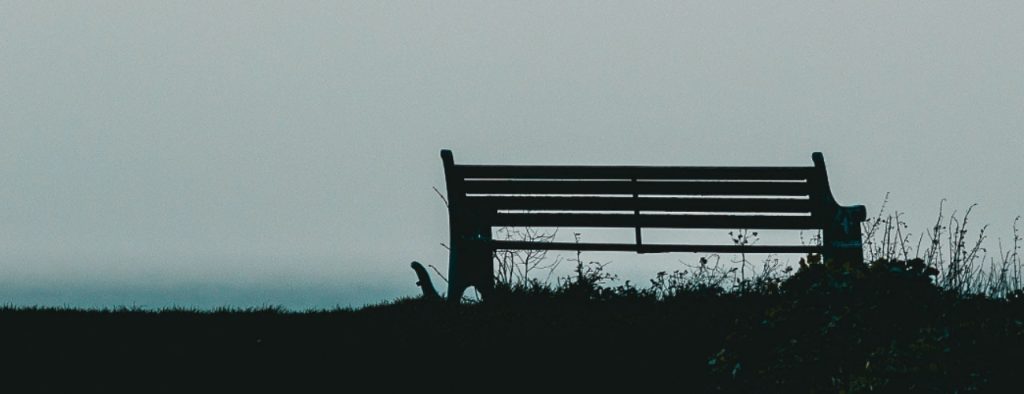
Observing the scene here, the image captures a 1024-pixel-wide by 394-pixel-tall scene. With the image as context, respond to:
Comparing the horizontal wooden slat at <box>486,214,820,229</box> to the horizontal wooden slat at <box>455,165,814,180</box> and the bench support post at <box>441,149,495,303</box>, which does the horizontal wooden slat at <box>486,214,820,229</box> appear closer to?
the horizontal wooden slat at <box>455,165,814,180</box>

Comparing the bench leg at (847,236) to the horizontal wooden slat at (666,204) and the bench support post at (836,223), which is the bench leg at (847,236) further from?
the horizontal wooden slat at (666,204)

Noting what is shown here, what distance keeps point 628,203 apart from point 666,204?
0.75 ft

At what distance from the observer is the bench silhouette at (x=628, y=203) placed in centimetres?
857

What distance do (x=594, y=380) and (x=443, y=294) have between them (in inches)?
123

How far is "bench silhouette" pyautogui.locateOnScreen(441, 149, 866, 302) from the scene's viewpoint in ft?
28.1

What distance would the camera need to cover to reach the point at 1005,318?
5.47 metres

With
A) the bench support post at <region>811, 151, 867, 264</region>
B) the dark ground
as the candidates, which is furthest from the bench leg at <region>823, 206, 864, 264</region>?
the dark ground

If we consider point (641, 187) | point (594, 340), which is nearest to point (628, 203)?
point (641, 187)

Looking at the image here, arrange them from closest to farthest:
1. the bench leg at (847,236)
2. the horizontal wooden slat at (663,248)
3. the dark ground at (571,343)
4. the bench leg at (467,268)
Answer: the dark ground at (571,343) < the bench leg at (847,236) < the horizontal wooden slat at (663,248) < the bench leg at (467,268)

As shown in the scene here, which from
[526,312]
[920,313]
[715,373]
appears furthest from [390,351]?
[920,313]

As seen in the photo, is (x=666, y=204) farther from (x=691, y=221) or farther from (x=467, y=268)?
(x=467, y=268)

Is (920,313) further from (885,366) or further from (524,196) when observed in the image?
(524,196)

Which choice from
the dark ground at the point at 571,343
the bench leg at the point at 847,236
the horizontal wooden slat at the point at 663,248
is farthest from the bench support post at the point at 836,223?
the dark ground at the point at 571,343

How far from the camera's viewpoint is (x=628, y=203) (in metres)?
8.62
